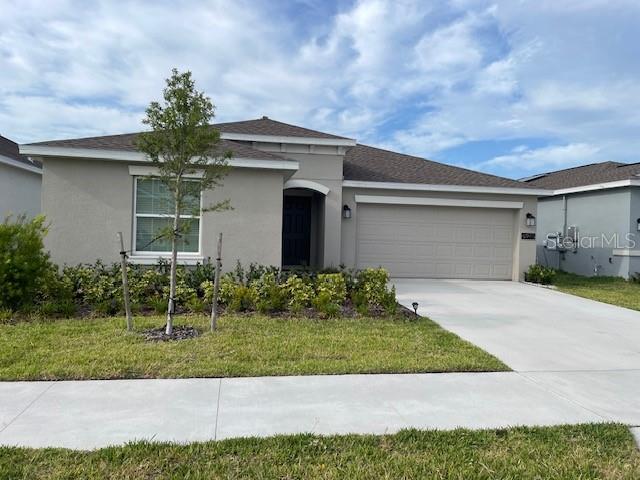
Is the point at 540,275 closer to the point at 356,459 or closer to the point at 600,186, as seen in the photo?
the point at 600,186

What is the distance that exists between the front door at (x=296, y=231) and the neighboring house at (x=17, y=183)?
311 inches

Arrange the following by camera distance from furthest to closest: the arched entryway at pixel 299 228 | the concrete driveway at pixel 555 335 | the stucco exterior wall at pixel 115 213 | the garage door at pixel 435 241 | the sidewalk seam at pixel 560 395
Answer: the arched entryway at pixel 299 228 → the garage door at pixel 435 241 → the stucco exterior wall at pixel 115 213 → the concrete driveway at pixel 555 335 → the sidewalk seam at pixel 560 395

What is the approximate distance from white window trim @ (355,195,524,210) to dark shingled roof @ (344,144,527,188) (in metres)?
0.52

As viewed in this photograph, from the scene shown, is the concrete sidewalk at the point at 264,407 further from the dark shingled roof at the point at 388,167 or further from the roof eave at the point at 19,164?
the roof eave at the point at 19,164

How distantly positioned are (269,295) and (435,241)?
779cm

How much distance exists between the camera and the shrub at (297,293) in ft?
26.0

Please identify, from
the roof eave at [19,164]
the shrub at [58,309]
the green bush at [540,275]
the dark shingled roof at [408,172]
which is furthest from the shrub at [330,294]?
the roof eave at [19,164]

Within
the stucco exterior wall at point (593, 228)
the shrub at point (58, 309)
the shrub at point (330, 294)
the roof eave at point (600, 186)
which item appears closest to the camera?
the shrub at point (58, 309)

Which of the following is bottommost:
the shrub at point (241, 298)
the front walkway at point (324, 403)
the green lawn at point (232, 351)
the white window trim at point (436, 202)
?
the front walkway at point (324, 403)

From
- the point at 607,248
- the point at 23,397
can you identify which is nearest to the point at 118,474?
the point at 23,397

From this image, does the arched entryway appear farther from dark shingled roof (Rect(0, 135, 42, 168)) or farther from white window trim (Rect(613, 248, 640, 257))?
white window trim (Rect(613, 248, 640, 257))

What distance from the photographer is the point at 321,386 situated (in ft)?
14.9

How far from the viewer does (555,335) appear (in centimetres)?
710

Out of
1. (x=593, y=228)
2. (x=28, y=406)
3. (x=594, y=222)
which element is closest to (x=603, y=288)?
(x=593, y=228)
